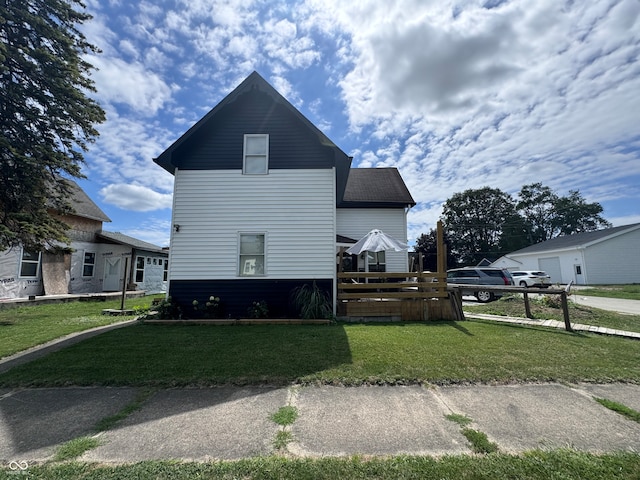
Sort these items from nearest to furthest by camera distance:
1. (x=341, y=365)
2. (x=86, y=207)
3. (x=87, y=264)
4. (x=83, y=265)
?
1. (x=341, y=365)
2. (x=83, y=265)
3. (x=87, y=264)
4. (x=86, y=207)

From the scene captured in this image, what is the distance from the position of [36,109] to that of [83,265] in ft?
33.8

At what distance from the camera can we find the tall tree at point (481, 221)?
180 ft

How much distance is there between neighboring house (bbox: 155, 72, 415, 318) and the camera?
8.99 m

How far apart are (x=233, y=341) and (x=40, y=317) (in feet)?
27.0

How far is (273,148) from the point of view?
9.52 metres

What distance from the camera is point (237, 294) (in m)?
8.98

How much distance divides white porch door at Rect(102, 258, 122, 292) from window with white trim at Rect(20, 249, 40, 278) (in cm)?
352

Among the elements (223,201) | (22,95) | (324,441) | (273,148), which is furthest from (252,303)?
(22,95)

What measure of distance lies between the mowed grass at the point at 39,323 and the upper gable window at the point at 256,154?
6.39m

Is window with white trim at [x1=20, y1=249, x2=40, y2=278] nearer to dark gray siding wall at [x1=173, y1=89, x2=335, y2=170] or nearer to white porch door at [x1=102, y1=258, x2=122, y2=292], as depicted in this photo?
white porch door at [x1=102, y1=258, x2=122, y2=292]

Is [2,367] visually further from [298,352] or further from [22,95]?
[22,95]

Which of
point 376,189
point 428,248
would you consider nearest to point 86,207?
point 376,189

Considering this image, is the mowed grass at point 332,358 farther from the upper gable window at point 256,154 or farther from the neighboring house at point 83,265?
the neighboring house at point 83,265

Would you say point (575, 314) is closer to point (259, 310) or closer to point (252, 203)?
point (259, 310)
